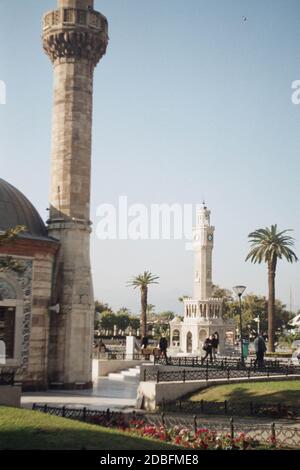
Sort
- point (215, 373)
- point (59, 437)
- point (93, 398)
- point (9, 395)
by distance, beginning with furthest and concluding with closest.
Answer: point (215, 373) → point (93, 398) → point (9, 395) → point (59, 437)

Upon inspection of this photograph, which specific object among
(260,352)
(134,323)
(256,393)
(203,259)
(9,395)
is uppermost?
(203,259)

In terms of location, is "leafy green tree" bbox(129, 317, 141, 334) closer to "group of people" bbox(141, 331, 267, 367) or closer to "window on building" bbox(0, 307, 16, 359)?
"group of people" bbox(141, 331, 267, 367)

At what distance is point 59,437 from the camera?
42.1 ft

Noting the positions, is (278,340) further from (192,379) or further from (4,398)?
(4,398)

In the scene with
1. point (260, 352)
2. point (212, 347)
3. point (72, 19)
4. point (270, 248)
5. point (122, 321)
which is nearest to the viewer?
point (260, 352)

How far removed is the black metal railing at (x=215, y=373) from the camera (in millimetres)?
22672

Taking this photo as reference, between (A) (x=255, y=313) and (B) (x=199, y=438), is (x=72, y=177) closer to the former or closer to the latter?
(B) (x=199, y=438)

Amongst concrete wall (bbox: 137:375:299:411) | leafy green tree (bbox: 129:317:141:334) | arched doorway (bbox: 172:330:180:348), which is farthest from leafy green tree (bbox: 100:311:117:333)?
concrete wall (bbox: 137:375:299:411)

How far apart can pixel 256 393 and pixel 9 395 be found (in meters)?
8.34

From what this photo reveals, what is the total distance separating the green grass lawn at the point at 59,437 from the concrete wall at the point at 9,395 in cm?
363

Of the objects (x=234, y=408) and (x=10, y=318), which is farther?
(x=10, y=318)

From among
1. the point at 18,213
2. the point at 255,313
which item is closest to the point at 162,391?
the point at 18,213

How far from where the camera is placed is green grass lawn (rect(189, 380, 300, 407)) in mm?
20344
